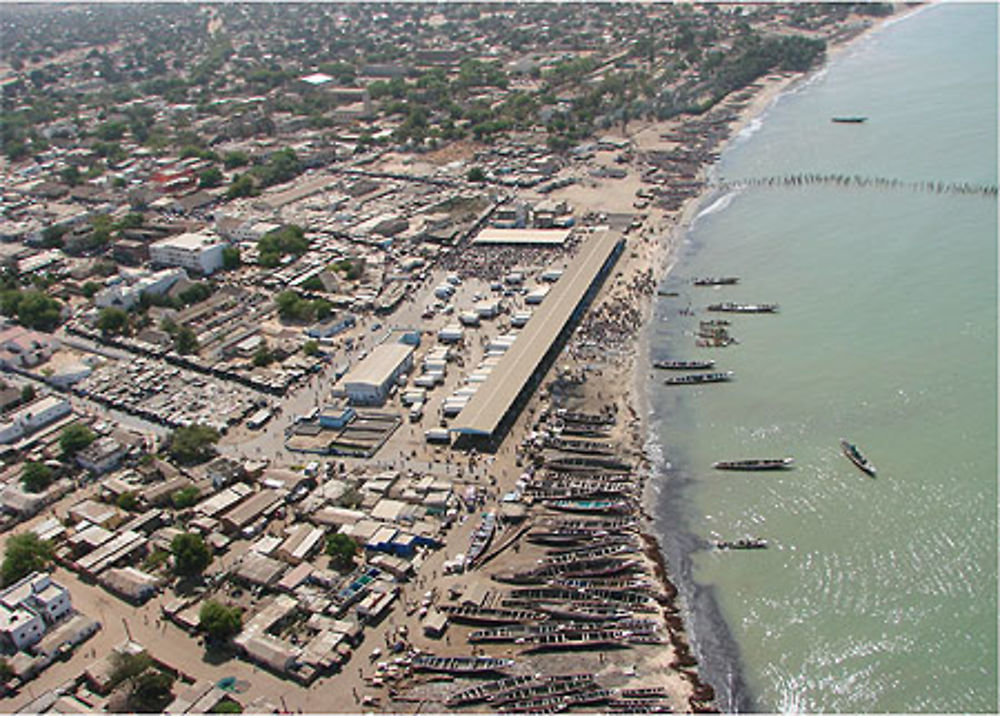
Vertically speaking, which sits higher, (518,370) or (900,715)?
(518,370)

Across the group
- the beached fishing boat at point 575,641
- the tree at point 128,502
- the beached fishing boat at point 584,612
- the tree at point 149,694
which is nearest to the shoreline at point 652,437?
the beached fishing boat at point 584,612

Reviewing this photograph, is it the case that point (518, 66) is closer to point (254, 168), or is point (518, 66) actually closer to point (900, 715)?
point (254, 168)

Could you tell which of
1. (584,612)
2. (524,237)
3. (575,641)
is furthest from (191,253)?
(575,641)

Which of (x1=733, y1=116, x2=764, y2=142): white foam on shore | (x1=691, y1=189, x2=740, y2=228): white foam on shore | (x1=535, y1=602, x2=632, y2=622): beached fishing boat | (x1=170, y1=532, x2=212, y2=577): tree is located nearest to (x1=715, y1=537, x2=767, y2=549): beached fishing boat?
(x1=535, y1=602, x2=632, y2=622): beached fishing boat

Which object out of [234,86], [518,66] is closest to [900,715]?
[518,66]

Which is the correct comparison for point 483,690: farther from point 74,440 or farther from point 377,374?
point 74,440
